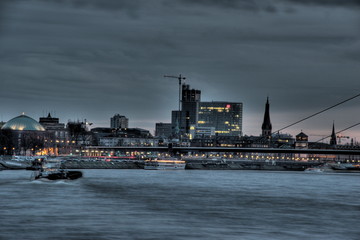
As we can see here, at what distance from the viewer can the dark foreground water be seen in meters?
32.2

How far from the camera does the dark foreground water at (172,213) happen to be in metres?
32.2

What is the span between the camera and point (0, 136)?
146 m

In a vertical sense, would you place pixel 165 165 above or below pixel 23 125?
below

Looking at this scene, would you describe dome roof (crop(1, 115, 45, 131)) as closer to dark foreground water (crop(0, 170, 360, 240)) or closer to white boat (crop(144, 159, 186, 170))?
white boat (crop(144, 159, 186, 170))

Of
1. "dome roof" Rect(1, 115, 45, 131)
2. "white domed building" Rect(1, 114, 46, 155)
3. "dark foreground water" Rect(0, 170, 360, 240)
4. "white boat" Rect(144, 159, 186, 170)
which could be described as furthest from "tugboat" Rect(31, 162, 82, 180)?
"dome roof" Rect(1, 115, 45, 131)

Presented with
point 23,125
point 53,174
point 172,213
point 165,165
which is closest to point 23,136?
point 23,125

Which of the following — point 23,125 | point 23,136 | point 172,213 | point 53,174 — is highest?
point 23,125

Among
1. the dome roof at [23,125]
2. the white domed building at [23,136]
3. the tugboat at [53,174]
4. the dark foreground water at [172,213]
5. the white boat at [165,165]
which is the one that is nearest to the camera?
the dark foreground water at [172,213]

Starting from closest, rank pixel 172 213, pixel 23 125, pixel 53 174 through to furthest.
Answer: pixel 172 213
pixel 53 174
pixel 23 125

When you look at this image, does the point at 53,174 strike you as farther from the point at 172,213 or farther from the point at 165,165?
the point at 165,165

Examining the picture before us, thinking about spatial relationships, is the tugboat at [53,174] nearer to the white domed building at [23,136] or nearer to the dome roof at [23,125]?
the white domed building at [23,136]

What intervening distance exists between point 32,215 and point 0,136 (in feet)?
372

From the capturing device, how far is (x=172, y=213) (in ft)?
133

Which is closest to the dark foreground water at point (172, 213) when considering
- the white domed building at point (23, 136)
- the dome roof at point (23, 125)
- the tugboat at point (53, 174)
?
the tugboat at point (53, 174)
